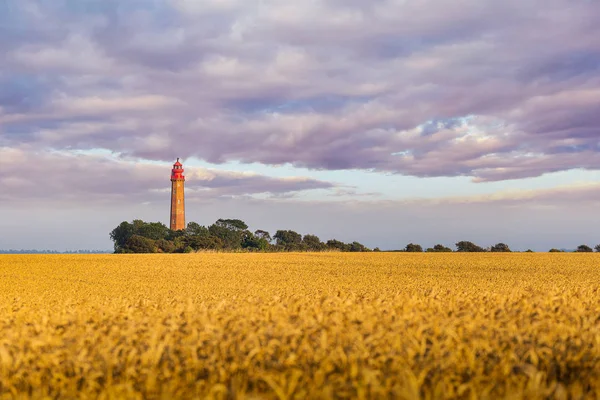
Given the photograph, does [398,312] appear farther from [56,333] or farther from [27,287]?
[27,287]

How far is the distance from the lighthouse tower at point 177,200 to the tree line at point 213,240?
386 inches

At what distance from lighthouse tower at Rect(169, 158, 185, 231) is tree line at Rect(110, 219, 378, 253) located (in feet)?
32.2

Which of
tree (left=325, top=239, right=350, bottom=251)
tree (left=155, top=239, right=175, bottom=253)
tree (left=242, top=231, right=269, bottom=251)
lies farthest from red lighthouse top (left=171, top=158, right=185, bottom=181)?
tree (left=325, top=239, right=350, bottom=251)

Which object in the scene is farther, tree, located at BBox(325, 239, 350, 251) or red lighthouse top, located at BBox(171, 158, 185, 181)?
red lighthouse top, located at BBox(171, 158, 185, 181)

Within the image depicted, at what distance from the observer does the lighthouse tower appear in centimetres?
9812

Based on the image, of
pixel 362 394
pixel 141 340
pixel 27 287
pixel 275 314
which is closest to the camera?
pixel 362 394

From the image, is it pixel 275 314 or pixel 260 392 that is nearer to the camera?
pixel 260 392

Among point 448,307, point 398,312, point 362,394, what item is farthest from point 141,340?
point 448,307

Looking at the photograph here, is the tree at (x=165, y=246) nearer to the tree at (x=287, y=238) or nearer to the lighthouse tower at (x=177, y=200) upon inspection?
the tree at (x=287, y=238)

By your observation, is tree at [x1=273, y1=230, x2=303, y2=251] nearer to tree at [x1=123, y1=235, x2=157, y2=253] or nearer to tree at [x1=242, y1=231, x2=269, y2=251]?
tree at [x1=242, y1=231, x2=269, y2=251]

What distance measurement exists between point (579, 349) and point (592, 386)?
0.79 metres

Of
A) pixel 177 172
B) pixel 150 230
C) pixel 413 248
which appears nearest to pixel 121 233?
pixel 150 230

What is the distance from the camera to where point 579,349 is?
6.11 meters

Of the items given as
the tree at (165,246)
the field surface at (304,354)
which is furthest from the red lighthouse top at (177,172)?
the field surface at (304,354)
